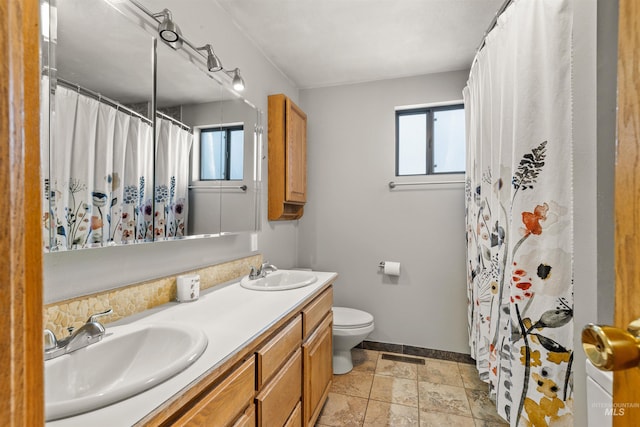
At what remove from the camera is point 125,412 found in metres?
0.61

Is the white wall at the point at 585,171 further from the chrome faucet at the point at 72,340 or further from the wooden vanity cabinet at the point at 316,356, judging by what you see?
the chrome faucet at the point at 72,340

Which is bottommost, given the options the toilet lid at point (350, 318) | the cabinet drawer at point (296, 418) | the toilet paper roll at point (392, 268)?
the cabinet drawer at point (296, 418)

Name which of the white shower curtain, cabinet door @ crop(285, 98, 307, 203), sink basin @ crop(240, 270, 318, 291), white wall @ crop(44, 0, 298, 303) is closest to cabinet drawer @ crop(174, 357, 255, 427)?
white wall @ crop(44, 0, 298, 303)

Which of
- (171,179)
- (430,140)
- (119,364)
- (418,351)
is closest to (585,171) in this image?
(119,364)

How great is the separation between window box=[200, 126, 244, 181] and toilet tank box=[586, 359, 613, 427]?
1643mm

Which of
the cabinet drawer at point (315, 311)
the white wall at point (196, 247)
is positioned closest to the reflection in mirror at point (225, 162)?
the white wall at point (196, 247)

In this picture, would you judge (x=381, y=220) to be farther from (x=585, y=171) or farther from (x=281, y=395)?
(x=585, y=171)

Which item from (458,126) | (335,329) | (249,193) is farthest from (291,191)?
(458,126)

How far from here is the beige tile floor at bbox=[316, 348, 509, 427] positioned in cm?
180

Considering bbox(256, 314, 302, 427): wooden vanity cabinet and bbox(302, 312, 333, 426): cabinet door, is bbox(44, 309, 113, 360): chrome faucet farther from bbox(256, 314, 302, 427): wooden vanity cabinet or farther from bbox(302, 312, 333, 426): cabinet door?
bbox(302, 312, 333, 426): cabinet door

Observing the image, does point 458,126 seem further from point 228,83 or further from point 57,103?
point 57,103

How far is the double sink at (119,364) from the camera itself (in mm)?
628

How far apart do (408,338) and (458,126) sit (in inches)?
75.5

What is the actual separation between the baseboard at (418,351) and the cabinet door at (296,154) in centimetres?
147
